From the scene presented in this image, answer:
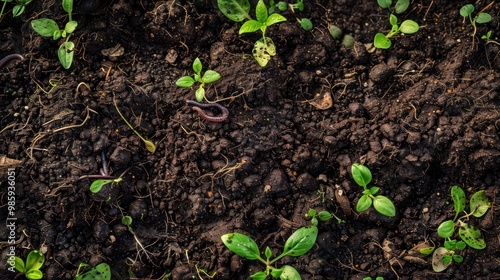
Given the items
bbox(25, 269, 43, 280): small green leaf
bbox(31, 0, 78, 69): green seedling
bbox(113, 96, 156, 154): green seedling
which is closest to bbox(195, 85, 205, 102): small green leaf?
bbox(113, 96, 156, 154): green seedling

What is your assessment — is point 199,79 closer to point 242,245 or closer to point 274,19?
point 274,19

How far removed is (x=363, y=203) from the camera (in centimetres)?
223

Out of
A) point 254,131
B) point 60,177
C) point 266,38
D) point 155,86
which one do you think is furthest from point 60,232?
point 266,38

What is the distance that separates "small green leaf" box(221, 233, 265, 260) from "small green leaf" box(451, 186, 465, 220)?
0.94 m

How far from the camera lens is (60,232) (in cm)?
226

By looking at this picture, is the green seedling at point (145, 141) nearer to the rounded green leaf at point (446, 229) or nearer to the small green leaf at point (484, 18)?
the rounded green leaf at point (446, 229)

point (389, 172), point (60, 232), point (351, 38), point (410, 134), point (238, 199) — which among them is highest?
point (351, 38)

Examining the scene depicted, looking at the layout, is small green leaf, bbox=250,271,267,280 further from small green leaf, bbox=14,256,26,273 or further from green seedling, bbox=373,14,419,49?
green seedling, bbox=373,14,419,49

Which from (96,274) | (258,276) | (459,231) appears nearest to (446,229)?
(459,231)

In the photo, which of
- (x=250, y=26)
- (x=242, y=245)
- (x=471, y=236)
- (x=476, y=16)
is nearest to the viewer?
(x=242, y=245)

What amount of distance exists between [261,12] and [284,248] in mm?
1111

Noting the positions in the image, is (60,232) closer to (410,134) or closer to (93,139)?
(93,139)

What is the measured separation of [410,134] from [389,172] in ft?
0.67

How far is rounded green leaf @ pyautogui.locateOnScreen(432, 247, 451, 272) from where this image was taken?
7.42 feet
